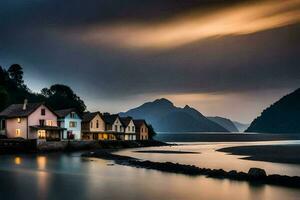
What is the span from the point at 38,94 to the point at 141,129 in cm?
6422

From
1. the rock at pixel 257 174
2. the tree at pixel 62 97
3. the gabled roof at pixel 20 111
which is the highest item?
the tree at pixel 62 97

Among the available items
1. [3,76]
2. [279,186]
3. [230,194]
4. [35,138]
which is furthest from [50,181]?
[3,76]

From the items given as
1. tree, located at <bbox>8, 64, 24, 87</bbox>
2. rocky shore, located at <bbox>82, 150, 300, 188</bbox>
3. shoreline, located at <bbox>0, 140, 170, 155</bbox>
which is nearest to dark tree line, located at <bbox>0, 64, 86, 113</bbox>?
tree, located at <bbox>8, 64, 24, 87</bbox>

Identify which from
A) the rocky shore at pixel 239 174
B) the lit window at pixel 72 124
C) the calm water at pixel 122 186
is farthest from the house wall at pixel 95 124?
the calm water at pixel 122 186

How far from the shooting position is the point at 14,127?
290 ft

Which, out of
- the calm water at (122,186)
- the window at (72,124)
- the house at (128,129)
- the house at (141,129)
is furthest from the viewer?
the house at (141,129)

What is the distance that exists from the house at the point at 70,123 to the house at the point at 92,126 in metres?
6.07

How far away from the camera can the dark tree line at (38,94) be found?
147 metres

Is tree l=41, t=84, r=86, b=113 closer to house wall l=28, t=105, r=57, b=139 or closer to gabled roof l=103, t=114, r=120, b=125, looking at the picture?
gabled roof l=103, t=114, r=120, b=125

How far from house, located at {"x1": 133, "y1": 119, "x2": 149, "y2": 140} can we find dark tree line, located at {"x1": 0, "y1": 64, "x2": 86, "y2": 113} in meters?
23.3

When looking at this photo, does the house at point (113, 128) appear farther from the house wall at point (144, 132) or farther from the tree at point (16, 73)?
the tree at point (16, 73)

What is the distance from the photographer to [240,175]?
131 feet

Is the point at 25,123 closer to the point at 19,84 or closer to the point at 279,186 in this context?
the point at 279,186

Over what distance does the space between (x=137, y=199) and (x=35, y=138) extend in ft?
193
